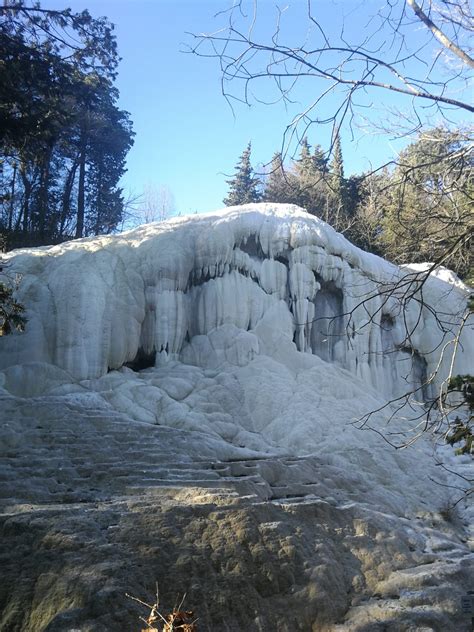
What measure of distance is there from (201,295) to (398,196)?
38.4 feet

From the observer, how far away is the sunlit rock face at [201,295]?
46.6 feet

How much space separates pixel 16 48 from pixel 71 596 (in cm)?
792

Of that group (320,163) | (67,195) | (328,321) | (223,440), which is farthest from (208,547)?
(67,195)

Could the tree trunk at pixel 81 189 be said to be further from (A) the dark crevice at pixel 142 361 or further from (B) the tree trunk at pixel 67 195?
(A) the dark crevice at pixel 142 361

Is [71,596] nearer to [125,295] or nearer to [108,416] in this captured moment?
[108,416]

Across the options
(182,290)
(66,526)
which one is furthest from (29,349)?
(66,526)

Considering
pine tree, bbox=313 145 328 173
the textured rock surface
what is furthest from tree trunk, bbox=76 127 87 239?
pine tree, bbox=313 145 328 173

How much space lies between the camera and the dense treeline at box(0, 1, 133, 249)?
32.0 feet

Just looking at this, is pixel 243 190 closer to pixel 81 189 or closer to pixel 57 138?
pixel 81 189

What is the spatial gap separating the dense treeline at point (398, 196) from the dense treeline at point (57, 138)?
3.75 meters

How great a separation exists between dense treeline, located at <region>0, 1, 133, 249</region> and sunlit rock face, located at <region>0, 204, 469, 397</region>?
2.53 meters

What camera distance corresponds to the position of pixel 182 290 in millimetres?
16078

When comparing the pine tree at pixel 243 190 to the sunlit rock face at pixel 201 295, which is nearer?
the sunlit rock face at pixel 201 295

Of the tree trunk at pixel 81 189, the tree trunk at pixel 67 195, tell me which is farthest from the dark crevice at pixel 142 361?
the tree trunk at pixel 81 189
